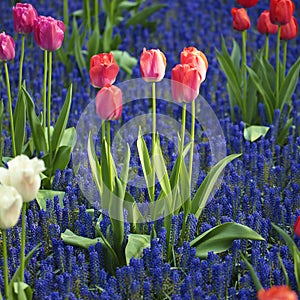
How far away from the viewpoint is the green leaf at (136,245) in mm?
2871

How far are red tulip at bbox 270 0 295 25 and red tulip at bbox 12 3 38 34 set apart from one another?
1.11 meters

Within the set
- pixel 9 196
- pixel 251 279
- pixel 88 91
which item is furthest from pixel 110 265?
pixel 88 91

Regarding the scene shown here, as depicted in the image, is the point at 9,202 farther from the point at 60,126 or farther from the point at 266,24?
the point at 266,24

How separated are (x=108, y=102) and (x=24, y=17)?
839 mm

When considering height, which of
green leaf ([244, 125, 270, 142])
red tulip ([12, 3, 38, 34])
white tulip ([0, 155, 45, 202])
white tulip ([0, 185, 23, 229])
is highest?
red tulip ([12, 3, 38, 34])

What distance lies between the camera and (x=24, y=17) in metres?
3.29

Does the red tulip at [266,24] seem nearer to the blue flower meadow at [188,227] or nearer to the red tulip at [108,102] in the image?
the blue flower meadow at [188,227]

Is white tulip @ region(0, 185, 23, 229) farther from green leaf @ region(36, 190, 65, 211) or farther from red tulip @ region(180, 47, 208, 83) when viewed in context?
green leaf @ region(36, 190, 65, 211)

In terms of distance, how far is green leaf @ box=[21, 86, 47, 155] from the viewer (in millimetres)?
3390

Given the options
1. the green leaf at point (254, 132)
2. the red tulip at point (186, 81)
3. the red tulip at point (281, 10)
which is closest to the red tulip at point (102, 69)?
the red tulip at point (186, 81)

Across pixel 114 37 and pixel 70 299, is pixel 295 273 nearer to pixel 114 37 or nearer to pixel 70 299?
pixel 70 299

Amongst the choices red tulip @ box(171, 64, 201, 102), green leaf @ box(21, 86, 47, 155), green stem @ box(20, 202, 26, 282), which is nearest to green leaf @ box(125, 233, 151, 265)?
green stem @ box(20, 202, 26, 282)

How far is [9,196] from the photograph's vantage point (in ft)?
7.34

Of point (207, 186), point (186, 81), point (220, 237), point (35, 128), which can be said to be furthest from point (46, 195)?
→ point (186, 81)
